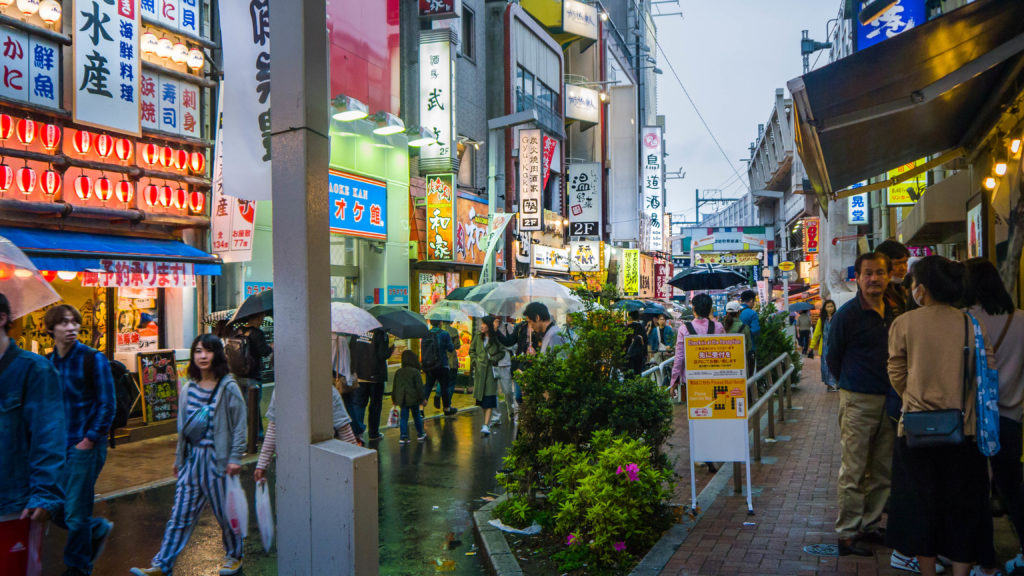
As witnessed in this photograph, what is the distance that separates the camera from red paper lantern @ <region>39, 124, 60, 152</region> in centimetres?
1168

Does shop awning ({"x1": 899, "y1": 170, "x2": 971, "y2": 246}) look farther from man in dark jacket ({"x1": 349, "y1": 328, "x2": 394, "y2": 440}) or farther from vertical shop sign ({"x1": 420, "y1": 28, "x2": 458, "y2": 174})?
vertical shop sign ({"x1": 420, "y1": 28, "x2": 458, "y2": 174})

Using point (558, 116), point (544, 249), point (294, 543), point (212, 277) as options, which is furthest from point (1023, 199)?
point (558, 116)

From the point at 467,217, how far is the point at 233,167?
1710 centimetres

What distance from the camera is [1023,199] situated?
6461 mm

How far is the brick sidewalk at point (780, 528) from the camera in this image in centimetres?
538

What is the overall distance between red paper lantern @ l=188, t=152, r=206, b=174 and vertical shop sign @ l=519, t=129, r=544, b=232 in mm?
14611

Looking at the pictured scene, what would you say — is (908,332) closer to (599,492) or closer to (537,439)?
(599,492)

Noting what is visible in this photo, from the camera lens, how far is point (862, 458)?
A: 18.7ft

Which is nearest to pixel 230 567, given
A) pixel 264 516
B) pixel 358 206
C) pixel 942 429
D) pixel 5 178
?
pixel 264 516

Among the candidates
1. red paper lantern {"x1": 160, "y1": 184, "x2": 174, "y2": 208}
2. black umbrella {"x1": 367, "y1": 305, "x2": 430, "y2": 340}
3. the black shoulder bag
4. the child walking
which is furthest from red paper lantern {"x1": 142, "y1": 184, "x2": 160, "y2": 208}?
the black shoulder bag

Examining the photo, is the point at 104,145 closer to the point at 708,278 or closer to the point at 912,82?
the point at 912,82

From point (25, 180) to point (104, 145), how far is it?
4.93 ft

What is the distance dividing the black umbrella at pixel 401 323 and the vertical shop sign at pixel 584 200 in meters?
23.3

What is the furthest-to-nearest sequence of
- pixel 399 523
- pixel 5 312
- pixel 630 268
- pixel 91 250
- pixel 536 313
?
pixel 630 268 → pixel 91 250 → pixel 536 313 → pixel 399 523 → pixel 5 312
